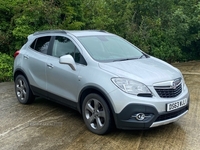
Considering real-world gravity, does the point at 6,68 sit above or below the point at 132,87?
below

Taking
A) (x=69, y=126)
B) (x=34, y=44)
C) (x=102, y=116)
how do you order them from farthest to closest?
(x=34, y=44), (x=69, y=126), (x=102, y=116)

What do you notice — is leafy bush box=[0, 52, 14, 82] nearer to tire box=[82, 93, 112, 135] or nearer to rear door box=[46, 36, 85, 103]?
rear door box=[46, 36, 85, 103]

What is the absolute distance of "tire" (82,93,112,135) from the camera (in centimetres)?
417

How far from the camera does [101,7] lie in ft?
38.5

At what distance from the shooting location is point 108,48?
5055mm

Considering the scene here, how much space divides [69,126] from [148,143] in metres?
1.46

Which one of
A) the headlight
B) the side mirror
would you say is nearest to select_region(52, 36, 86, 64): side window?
the side mirror

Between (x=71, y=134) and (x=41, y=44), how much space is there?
216 centimetres

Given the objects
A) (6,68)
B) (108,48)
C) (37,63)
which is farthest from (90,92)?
(6,68)

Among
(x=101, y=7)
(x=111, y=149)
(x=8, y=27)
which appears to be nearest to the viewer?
(x=111, y=149)

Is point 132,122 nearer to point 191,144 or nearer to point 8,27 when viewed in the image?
point 191,144

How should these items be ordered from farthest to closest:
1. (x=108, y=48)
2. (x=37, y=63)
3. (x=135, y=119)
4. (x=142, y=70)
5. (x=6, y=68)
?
(x=6, y=68) < (x=37, y=63) < (x=108, y=48) < (x=142, y=70) < (x=135, y=119)

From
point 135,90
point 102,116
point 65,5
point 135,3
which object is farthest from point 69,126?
point 135,3

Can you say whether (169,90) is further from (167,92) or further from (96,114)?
(96,114)
